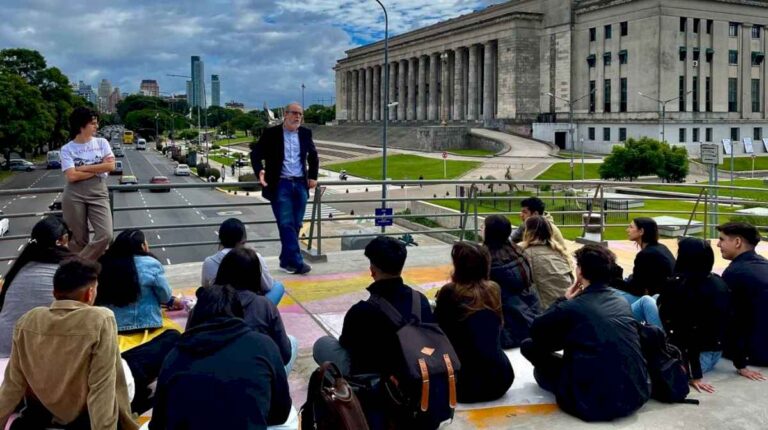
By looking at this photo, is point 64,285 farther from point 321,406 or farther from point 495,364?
point 495,364

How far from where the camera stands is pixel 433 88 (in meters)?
101

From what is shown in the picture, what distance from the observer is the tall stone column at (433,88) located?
328 feet

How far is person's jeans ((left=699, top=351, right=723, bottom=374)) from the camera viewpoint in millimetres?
5961

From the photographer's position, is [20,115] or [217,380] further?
[20,115]

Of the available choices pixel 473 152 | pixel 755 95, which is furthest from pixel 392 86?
pixel 755 95

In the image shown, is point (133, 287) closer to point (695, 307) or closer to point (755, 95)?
point (695, 307)

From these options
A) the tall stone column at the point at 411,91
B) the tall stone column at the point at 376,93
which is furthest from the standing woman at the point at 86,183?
the tall stone column at the point at 376,93

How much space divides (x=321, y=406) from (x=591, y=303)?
2.10 metres

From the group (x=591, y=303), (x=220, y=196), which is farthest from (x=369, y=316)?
(x=220, y=196)

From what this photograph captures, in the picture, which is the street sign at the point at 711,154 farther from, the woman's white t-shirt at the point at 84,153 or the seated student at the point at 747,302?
the woman's white t-shirt at the point at 84,153

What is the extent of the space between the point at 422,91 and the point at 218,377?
10299 centimetres

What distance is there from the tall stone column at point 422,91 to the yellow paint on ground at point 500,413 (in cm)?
10027

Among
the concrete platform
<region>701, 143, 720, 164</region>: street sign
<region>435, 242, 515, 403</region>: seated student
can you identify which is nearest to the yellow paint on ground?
the concrete platform

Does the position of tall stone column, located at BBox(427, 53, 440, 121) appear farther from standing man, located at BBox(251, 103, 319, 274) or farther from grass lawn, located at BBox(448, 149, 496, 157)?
standing man, located at BBox(251, 103, 319, 274)
